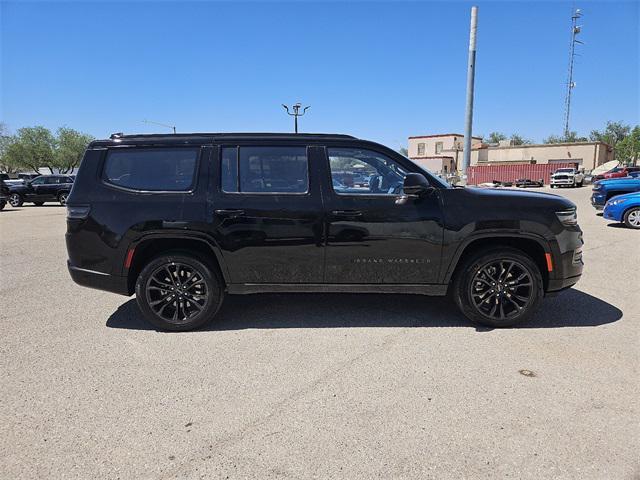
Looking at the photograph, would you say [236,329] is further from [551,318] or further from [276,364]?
[551,318]

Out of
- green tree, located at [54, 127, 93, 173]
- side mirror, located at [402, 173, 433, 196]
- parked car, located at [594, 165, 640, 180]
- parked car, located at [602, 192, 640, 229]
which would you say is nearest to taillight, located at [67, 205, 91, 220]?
side mirror, located at [402, 173, 433, 196]

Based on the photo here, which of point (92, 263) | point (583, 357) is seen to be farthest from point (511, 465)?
point (92, 263)

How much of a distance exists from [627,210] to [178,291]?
1244cm

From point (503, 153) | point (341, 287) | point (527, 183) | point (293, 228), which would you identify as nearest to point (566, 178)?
point (527, 183)

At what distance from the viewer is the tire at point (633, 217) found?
11578 millimetres

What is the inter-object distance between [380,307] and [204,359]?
7.14ft

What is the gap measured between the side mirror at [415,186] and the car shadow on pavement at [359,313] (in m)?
1.39

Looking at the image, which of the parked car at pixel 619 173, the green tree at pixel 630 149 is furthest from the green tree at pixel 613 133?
the parked car at pixel 619 173

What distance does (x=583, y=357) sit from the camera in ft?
12.0

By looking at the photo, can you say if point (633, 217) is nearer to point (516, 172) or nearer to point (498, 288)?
point (498, 288)

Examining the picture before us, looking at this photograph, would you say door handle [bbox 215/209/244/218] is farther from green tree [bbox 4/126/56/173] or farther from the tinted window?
green tree [bbox 4/126/56/173]

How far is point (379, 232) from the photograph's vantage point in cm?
413

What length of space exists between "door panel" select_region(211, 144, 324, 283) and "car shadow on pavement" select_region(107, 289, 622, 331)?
0.59 m

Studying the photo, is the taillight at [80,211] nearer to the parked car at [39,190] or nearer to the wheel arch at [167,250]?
the wheel arch at [167,250]
